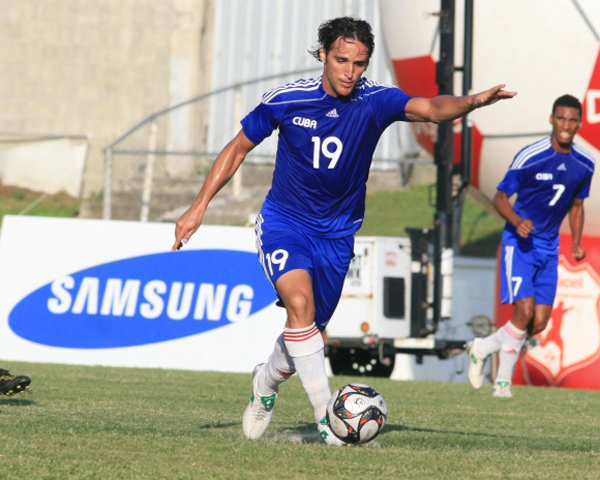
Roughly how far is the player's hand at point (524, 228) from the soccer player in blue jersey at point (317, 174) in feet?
11.2

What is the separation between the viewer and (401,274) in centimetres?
1265

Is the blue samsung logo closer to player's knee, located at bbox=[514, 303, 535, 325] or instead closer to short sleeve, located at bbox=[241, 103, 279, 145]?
player's knee, located at bbox=[514, 303, 535, 325]

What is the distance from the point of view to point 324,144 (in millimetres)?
4973

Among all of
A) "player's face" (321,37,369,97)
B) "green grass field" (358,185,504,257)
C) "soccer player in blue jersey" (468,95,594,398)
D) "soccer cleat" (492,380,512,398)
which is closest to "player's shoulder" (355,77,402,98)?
"player's face" (321,37,369,97)

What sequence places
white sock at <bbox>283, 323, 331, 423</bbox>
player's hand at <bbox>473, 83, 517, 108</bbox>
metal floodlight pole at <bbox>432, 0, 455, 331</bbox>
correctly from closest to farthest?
player's hand at <bbox>473, 83, 517, 108</bbox> < white sock at <bbox>283, 323, 331, 423</bbox> < metal floodlight pole at <bbox>432, 0, 455, 331</bbox>

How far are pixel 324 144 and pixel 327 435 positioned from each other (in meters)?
1.39

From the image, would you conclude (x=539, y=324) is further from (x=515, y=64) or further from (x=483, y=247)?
(x=483, y=247)

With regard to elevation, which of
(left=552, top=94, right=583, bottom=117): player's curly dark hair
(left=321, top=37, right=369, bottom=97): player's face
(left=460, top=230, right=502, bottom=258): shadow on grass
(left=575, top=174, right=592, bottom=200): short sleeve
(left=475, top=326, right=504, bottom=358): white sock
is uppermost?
(left=552, top=94, right=583, bottom=117): player's curly dark hair

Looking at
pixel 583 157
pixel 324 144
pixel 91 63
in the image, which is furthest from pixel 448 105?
pixel 91 63

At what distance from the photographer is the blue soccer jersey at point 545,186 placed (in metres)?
8.82

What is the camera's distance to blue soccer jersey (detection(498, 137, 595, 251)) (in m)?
8.82

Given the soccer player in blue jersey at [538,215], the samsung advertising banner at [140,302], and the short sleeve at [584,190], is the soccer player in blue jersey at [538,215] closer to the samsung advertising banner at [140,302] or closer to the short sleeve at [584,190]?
the short sleeve at [584,190]

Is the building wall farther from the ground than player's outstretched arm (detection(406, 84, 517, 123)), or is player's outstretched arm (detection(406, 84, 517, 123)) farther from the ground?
the building wall

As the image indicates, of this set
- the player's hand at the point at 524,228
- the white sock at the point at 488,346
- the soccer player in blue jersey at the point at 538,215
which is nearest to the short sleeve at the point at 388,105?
the player's hand at the point at 524,228
